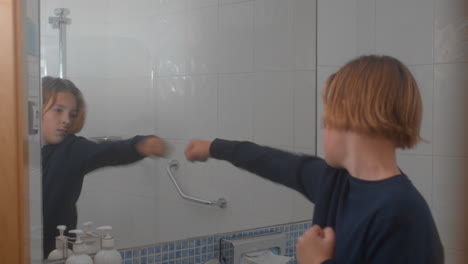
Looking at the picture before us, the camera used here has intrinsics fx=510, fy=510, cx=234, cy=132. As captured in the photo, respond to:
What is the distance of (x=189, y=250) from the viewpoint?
4.85 feet

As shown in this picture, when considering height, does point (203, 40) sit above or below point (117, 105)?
above

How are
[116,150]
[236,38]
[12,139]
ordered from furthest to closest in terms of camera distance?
[236,38]
[116,150]
[12,139]

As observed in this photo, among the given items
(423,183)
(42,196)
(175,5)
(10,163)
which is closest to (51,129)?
(42,196)

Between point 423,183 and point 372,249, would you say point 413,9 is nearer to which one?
point 423,183

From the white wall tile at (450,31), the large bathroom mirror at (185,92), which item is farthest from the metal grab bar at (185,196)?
the white wall tile at (450,31)

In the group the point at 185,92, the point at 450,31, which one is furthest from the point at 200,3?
the point at 450,31

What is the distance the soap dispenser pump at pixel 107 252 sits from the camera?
1257mm

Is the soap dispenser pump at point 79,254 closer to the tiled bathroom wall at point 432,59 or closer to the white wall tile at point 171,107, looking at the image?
the white wall tile at point 171,107

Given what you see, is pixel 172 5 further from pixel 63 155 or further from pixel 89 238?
pixel 89 238

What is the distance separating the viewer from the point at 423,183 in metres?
1.68

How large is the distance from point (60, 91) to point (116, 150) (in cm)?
21

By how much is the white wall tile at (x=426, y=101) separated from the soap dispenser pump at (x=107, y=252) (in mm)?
964

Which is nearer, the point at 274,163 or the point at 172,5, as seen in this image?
the point at 172,5

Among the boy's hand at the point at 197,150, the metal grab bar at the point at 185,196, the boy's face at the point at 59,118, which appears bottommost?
the metal grab bar at the point at 185,196
